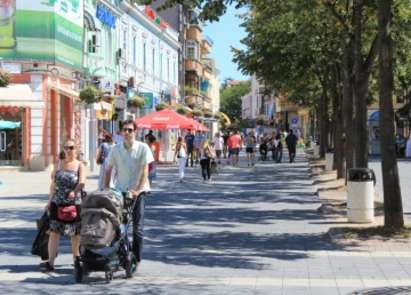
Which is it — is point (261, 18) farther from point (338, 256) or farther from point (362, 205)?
point (338, 256)

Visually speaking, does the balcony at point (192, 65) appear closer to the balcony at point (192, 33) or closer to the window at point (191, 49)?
the window at point (191, 49)

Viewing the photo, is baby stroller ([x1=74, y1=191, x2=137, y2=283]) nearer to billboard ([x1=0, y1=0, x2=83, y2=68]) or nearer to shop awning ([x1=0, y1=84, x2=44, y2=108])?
shop awning ([x1=0, y1=84, x2=44, y2=108])

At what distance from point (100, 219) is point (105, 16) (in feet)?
98.3

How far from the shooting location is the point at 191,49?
69.6 m

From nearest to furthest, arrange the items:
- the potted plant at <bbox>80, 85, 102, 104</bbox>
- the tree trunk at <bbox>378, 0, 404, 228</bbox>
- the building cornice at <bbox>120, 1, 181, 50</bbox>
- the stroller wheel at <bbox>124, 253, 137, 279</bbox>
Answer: the stroller wheel at <bbox>124, 253, 137, 279</bbox>
the tree trunk at <bbox>378, 0, 404, 228</bbox>
the potted plant at <bbox>80, 85, 102, 104</bbox>
the building cornice at <bbox>120, 1, 181, 50</bbox>

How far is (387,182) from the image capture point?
12.5m

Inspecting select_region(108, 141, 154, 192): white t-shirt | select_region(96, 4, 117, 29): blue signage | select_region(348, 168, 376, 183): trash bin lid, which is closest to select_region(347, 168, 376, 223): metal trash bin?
select_region(348, 168, 376, 183): trash bin lid

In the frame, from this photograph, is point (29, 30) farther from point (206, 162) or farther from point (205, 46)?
point (205, 46)

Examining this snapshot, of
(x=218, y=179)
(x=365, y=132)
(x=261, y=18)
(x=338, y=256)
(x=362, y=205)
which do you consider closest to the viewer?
(x=338, y=256)

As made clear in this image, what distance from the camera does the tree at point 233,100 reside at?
150 m

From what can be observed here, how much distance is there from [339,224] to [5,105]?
60.9 ft

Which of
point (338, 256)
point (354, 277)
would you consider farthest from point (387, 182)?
point (354, 277)

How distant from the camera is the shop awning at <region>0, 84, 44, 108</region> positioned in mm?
29516

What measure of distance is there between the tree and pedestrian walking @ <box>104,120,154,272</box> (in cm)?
13491
